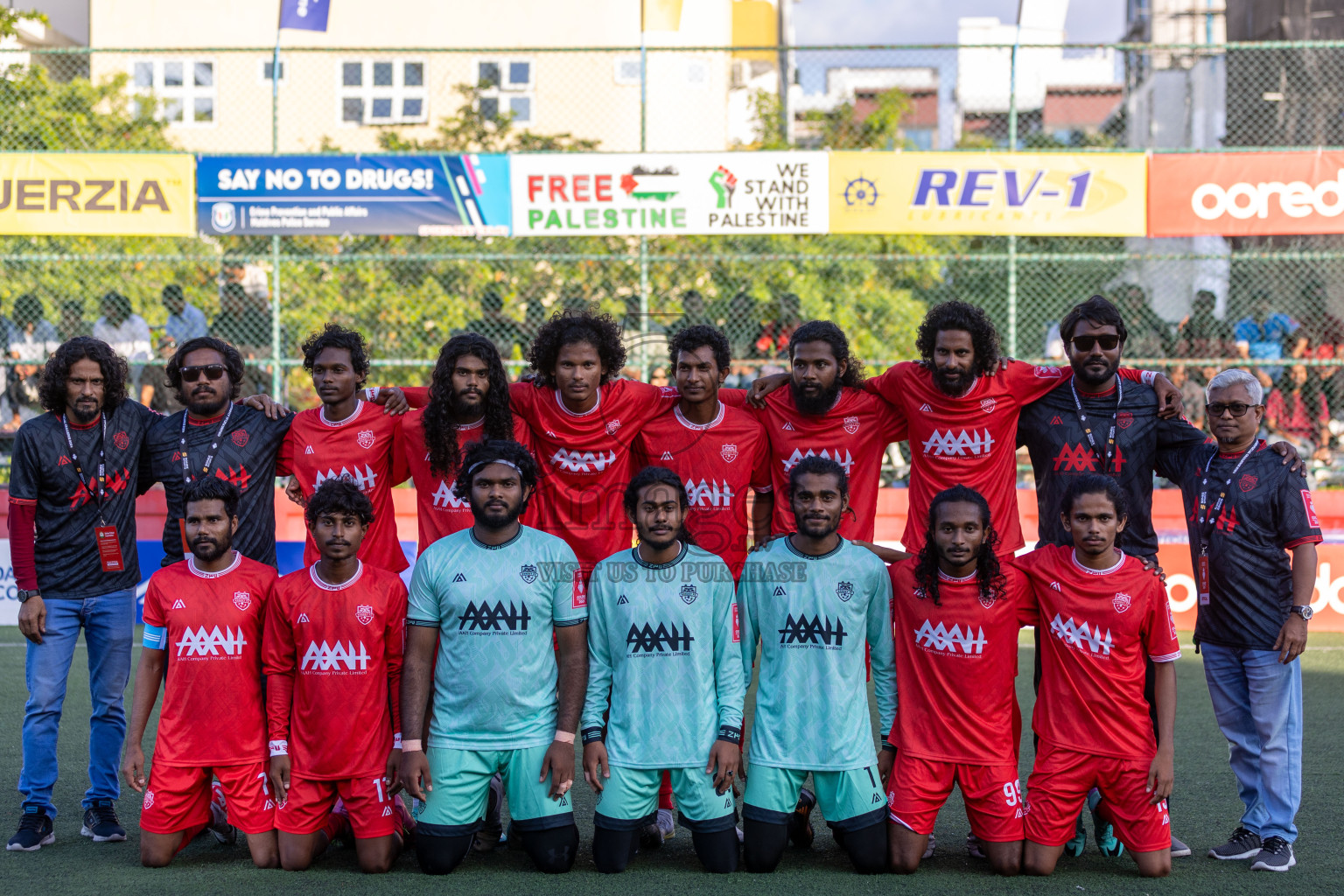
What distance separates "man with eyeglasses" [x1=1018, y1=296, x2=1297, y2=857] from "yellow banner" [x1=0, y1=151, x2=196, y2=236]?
330 inches

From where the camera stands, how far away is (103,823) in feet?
17.2

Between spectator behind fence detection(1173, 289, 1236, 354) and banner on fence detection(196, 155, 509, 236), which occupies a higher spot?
banner on fence detection(196, 155, 509, 236)

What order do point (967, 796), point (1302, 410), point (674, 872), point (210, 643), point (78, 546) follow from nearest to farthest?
point (674, 872) < point (967, 796) < point (210, 643) < point (78, 546) < point (1302, 410)

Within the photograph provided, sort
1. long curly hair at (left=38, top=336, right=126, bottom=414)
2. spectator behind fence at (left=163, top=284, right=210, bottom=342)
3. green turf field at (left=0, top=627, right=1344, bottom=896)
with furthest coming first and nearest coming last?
spectator behind fence at (left=163, top=284, right=210, bottom=342), long curly hair at (left=38, top=336, right=126, bottom=414), green turf field at (left=0, top=627, right=1344, bottom=896)

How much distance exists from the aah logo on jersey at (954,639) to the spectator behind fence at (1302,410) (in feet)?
24.0

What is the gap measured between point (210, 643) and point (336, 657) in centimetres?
54

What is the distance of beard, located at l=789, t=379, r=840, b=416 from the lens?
5605 mm

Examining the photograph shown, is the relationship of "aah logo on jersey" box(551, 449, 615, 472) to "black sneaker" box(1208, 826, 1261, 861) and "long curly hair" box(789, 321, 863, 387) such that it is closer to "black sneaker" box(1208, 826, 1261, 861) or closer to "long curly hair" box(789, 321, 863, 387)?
"long curly hair" box(789, 321, 863, 387)

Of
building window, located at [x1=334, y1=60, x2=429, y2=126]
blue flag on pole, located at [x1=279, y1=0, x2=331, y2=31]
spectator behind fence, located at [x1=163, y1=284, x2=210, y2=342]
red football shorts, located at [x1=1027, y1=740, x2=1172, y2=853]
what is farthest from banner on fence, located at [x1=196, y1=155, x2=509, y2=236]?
building window, located at [x1=334, y1=60, x2=429, y2=126]

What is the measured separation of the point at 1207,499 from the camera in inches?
210

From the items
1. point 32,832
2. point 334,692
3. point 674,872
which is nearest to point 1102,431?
point 674,872

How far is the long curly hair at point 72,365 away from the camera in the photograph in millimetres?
5465

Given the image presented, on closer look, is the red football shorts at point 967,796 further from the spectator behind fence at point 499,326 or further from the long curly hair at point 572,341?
the spectator behind fence at point 499,326

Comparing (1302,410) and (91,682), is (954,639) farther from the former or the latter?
(1302,410)
